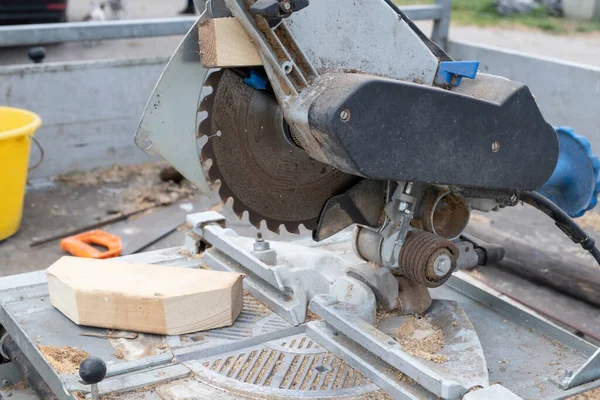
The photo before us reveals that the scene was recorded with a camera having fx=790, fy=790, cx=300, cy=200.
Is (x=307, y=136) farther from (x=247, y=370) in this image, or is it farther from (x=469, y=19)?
(x=469, y=19)

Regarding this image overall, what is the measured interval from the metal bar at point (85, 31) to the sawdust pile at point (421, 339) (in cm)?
201

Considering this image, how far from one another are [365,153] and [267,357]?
1.89 ft

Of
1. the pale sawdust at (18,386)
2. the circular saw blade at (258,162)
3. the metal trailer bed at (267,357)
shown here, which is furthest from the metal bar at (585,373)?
the pale sawdust at (18,386)

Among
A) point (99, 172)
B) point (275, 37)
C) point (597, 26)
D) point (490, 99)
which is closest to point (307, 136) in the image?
point (275, 37)

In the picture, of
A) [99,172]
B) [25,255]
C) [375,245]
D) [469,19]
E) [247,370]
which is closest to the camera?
[247,370]

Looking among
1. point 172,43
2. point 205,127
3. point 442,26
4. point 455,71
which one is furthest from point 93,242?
point 172,43

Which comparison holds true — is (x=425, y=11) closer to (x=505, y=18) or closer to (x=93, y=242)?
(x=93, y=242)

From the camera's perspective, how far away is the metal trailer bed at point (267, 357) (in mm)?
1642

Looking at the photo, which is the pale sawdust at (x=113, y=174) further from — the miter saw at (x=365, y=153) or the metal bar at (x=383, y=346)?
the metal bar at (x=383, y=346)

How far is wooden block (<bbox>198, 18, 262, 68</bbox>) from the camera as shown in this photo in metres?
1.56

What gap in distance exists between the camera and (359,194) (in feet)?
6.13

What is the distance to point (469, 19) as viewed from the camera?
32.4ft

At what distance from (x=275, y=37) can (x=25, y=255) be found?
207 centimetres

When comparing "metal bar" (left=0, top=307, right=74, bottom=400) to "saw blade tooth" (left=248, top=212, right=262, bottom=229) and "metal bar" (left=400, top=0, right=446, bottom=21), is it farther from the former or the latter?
"metal bar" (left=400, top=0, right=446, bottom=21)
